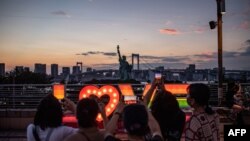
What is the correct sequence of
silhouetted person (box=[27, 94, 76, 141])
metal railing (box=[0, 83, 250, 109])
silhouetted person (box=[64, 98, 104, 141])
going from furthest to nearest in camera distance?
metal railing (box=[0, 83, 250, 109]) < silhouetted person (box=[27, 94, 76, 141]) < silhouetted person (box=[64, 98, 104, 141])

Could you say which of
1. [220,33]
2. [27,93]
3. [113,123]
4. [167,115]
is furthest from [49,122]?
[220,33]

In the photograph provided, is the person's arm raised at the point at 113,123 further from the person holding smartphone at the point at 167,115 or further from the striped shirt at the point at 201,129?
the striped shirt at the point at 201,129

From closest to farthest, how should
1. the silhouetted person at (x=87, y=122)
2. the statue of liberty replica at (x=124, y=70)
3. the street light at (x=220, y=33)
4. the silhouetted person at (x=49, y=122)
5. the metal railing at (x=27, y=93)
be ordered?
the silhouetted person at (x=87, y=122) → the silhouetted person at (x=49, y=122) → the street light at (x=220, y=33) → the metal railing at (x=27, y=93) → the statue of liberty replica at (x=124, y=70)

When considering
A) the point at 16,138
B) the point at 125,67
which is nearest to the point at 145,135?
the point at 16,138

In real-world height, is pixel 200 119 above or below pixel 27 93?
above

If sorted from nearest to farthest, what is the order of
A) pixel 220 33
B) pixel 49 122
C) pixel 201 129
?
pixel 49 122, pixel 201 129, pixel 220 33

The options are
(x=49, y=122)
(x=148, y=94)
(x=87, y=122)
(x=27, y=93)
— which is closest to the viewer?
(x=87, y=122)

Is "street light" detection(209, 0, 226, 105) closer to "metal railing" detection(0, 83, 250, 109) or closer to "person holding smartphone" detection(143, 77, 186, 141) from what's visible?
"metal railing" detection(0, 83, 250, 109)

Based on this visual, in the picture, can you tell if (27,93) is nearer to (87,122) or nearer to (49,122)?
(49,122)

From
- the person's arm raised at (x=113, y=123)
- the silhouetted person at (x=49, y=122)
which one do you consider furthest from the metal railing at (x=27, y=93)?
the person's arm raised at (x=113, y=123)

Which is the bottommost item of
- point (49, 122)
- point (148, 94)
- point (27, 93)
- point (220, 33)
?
point (27, 93)

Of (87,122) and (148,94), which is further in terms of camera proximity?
(148,94)

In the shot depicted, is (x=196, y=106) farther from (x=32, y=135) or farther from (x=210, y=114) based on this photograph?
(x=32, y=135)

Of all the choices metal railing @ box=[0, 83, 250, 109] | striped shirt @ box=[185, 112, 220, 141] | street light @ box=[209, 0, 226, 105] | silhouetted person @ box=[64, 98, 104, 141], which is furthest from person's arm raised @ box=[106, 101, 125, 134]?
metal railing @ box=[0, 83, 250, 109]
